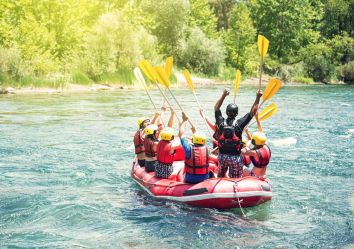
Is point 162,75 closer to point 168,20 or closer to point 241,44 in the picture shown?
point 168,20

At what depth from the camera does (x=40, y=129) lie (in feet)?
48.7

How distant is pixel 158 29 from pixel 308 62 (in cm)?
1417

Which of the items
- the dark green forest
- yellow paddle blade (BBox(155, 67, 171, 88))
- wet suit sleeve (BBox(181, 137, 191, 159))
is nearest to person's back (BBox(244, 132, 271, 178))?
wet suit sleeve (BBox(181, 137, 191, 159))

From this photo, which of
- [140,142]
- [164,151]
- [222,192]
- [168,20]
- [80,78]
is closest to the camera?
[222,192]

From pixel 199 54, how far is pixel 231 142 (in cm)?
3187

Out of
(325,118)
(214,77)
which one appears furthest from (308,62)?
(325,118)

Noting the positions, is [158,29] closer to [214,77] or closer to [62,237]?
[214,77]

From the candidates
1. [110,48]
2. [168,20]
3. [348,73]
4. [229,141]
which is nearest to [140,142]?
[229,141]

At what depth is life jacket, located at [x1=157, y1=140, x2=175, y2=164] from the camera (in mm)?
7684

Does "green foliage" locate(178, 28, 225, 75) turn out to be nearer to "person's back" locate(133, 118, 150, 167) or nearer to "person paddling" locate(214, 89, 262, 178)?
"person's back" locate(133, 118, 150, 167)

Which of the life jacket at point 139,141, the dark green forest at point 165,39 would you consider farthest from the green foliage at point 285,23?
the life jacket at point 139,141

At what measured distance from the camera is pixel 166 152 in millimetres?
7688

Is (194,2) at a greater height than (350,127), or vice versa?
(194,2)

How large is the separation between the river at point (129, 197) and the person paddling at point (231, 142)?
Answer: 0.70 metres
